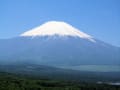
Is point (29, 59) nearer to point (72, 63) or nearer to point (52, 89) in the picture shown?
point (72, 63)

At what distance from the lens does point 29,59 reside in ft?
646

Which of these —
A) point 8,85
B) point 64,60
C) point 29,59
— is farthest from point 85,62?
point 8,85

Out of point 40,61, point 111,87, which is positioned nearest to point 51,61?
point 40,61

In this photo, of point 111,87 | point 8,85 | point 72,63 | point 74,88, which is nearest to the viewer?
point 8,85

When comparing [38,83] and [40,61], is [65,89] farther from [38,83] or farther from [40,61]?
[40,61]

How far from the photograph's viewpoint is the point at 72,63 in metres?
190

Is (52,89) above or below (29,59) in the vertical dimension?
below

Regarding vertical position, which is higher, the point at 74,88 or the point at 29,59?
the point at 29,59

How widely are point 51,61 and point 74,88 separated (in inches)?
4991

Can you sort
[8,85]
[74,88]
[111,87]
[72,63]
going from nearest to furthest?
[8,85]
[74,88]
[111,87]
[72,63]

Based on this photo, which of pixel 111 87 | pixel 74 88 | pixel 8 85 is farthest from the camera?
pixel 111 87

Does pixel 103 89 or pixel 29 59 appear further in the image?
pixel 29 59

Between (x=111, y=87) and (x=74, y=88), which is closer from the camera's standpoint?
(x=74, y=88)

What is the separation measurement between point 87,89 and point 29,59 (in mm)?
124323
